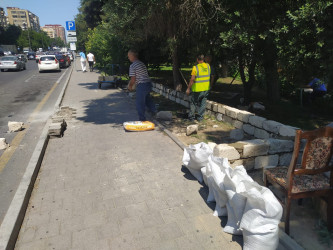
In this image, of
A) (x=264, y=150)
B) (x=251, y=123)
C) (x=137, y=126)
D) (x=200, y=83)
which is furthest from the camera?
(x=200, y=83)

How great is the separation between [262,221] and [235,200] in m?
0.36

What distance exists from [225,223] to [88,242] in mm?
1558

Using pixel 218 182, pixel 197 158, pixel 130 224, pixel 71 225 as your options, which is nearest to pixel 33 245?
pixel 71 225

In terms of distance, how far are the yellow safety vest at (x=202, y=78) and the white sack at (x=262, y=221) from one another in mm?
4414

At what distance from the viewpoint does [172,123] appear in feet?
23.1

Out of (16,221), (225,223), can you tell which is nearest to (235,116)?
(225,223)

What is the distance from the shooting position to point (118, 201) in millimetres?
3508

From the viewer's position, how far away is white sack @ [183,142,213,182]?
12.6 feet

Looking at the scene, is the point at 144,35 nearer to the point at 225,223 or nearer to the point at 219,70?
the point at 219,70

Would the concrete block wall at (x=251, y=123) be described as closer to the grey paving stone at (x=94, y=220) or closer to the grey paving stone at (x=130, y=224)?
the grey paving stone at (x=130, y=224)

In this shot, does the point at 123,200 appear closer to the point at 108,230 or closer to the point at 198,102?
the point at 108,230

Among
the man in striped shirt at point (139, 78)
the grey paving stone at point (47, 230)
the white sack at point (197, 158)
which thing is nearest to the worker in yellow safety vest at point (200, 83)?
the man in striped shirt at point (139, 78)

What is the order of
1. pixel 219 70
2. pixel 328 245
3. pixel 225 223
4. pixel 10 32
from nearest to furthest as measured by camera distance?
pixel 328 245 < pixel 225 223 < pixel 219 70 < pixel 10 32

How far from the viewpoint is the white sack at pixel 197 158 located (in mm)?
3828
